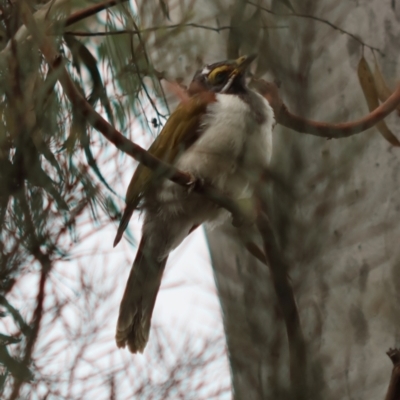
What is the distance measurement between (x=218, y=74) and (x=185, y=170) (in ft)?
1.39

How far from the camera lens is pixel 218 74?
2285 mm

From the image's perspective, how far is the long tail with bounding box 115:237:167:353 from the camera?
6.73 feet

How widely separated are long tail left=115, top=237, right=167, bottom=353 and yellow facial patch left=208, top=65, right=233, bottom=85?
0.50 m

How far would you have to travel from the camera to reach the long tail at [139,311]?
6.73 feet

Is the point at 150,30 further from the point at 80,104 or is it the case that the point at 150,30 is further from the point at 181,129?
the point at 181,129

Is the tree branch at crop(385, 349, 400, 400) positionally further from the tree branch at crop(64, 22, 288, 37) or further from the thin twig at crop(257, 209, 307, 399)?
the tree branch at crop(64, 22, 288, 37)

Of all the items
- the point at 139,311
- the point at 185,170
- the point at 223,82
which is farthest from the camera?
the point at 223,82

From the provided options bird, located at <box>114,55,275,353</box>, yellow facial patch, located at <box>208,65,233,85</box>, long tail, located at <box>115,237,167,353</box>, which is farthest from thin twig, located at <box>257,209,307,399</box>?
yellow facial patch, located at <box>208,65,233,85</box>

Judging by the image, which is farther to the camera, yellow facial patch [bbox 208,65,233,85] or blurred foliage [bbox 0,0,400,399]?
yellow facial patch [bbox 208,65,233,85]

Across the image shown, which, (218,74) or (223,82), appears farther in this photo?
(223,82)


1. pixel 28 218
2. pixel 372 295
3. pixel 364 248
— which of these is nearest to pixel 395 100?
pixel 364 248

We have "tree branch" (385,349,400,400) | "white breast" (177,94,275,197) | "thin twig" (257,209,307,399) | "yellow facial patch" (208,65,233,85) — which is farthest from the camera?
"yellow facial patch" (208,65,233,85)

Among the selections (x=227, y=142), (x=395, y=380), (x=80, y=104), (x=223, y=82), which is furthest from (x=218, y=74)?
(x=395, y=380)

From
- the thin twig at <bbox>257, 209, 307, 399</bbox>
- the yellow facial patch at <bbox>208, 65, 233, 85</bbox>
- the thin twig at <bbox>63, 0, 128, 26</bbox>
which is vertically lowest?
the thin twig at <bbox>257, 209, 307, 399</bbox>
